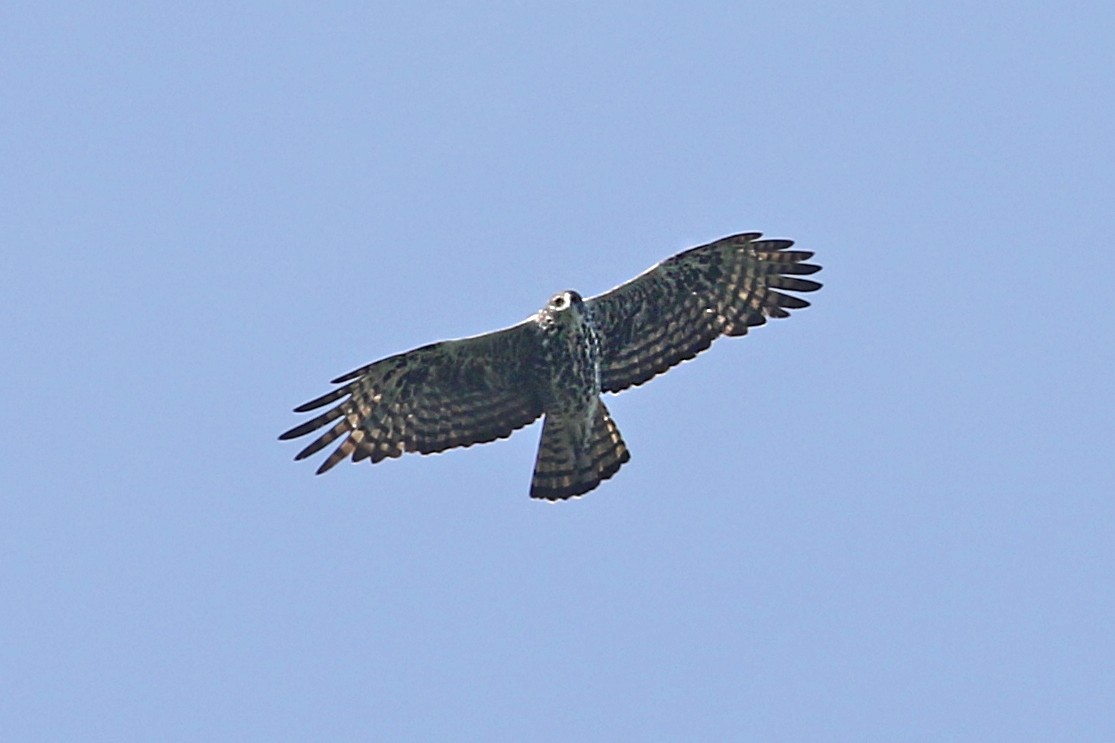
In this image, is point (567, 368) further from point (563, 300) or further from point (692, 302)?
point (692, 302)

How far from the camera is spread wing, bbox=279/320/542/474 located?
1633 centimetres

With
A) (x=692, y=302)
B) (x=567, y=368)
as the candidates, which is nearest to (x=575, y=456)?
(x=567, y=368)

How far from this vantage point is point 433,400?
16.7 m

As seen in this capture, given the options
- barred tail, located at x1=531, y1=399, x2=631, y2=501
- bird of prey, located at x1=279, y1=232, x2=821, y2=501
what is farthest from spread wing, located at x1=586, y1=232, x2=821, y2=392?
barred tail, located at x1=531, y1=399, x2=631, y2=501

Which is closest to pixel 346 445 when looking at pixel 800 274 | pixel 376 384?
pixel 376 384

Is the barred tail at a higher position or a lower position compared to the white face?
lower

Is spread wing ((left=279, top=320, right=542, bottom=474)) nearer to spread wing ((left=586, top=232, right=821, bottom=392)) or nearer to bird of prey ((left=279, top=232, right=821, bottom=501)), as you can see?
bird of prey ((left=279, top=232, right=821, bottom=501))

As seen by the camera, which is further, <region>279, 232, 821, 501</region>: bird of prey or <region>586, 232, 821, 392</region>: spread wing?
<region>586, 232, 821, 392</region>: spread wing

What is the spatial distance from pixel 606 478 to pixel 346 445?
236cm

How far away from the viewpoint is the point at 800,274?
17234 mm

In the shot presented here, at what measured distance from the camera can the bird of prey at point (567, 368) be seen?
1627 cm

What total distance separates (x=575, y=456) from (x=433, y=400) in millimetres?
1381

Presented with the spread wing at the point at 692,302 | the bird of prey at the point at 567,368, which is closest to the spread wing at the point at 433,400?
the bird of prey at the point at 567,368

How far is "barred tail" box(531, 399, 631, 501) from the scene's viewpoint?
16.6 m
